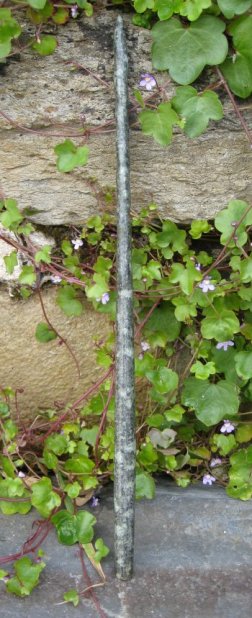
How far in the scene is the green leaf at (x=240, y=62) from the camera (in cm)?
171

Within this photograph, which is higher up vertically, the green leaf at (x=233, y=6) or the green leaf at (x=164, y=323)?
the green leaf at (x=233, y=6)

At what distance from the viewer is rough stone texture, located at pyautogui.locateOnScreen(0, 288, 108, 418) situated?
6.88 feet

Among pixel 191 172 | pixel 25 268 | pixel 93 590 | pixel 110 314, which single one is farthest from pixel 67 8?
pixel 93 590

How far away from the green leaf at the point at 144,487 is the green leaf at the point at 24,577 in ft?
1.00

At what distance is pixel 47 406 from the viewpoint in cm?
221

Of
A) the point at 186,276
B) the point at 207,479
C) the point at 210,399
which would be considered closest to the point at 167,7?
the point at 186,276

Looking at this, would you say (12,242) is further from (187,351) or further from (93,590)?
(93,590)

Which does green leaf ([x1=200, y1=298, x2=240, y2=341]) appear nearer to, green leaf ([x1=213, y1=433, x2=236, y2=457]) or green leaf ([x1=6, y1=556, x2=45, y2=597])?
green leaf ([x1=213, y1=433, x2=236, y2=457])

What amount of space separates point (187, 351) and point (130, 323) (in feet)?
1.51

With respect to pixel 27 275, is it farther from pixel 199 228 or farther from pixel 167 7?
pixel 167 7

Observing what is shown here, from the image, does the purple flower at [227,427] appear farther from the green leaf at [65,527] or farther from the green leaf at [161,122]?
the green leaf at [161,122]

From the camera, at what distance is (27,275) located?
1.95 m

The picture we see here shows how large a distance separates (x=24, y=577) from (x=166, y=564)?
342 millimetres

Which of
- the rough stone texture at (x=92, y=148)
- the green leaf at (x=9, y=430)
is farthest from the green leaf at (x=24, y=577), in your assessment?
the rough stone texture at (x=92, y=148)
